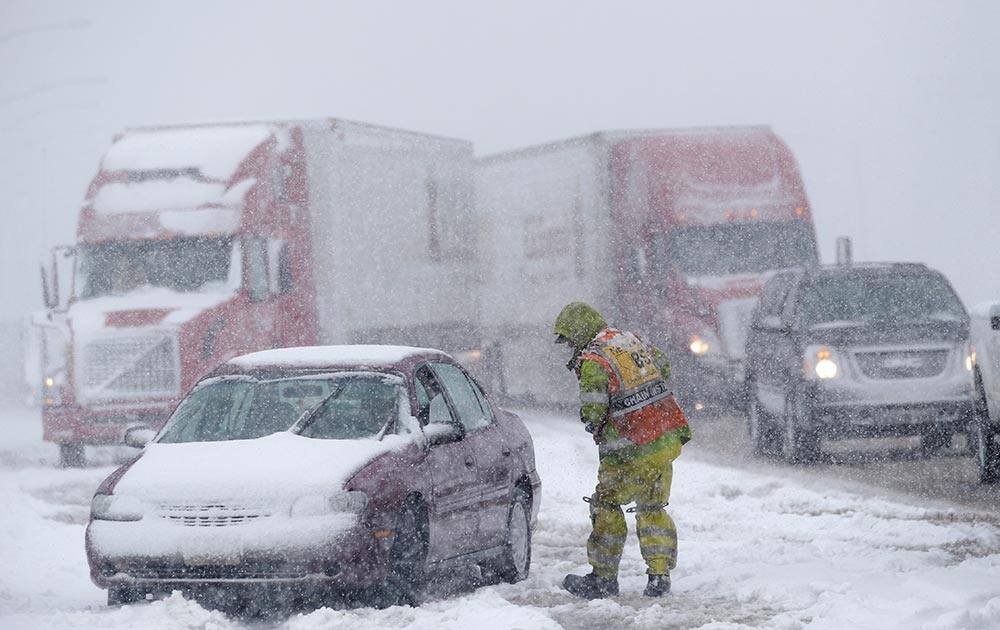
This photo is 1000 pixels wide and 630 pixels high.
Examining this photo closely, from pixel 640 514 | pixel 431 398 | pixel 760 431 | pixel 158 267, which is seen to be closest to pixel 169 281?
pixel 158 267

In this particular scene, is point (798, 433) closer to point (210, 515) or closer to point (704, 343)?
point (704, 343)

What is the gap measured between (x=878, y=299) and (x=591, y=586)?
10319mm

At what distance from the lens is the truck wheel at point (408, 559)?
9.49 meters

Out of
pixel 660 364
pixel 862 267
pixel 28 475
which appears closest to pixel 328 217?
pixel 28 475

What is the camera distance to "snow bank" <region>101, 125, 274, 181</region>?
21922 mm

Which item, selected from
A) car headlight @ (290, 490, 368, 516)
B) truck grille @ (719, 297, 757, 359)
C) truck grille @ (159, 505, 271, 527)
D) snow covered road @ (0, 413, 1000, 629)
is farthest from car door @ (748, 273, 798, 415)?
truck grille @ (159, 505, 271, 527)

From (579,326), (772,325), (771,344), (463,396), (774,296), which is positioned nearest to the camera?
(579,326)

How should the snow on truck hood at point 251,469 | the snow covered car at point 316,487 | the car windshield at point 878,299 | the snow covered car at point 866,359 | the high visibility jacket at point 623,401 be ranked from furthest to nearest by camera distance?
1. the car windshield at point 878,299
2. the snow covered car at point 866,359
3. the high visibility jacket at point 623,401
4. the snow on truck hood at point 251,469
5. the snow covered car at point 316,487

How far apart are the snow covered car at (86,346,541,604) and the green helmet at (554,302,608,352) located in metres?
0.80

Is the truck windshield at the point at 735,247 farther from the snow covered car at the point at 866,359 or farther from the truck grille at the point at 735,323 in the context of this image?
the snow covered car at the point at 866,359

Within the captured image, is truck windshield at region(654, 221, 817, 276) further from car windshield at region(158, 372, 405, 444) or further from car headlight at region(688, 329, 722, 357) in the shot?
car windshield at region(158, 372, 405, 444)

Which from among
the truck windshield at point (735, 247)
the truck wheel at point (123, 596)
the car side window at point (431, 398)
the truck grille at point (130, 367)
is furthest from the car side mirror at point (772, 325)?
the truck wheel at point (123, 596)

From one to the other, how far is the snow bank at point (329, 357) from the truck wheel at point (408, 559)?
1.24 m

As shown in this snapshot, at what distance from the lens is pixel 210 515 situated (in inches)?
368
